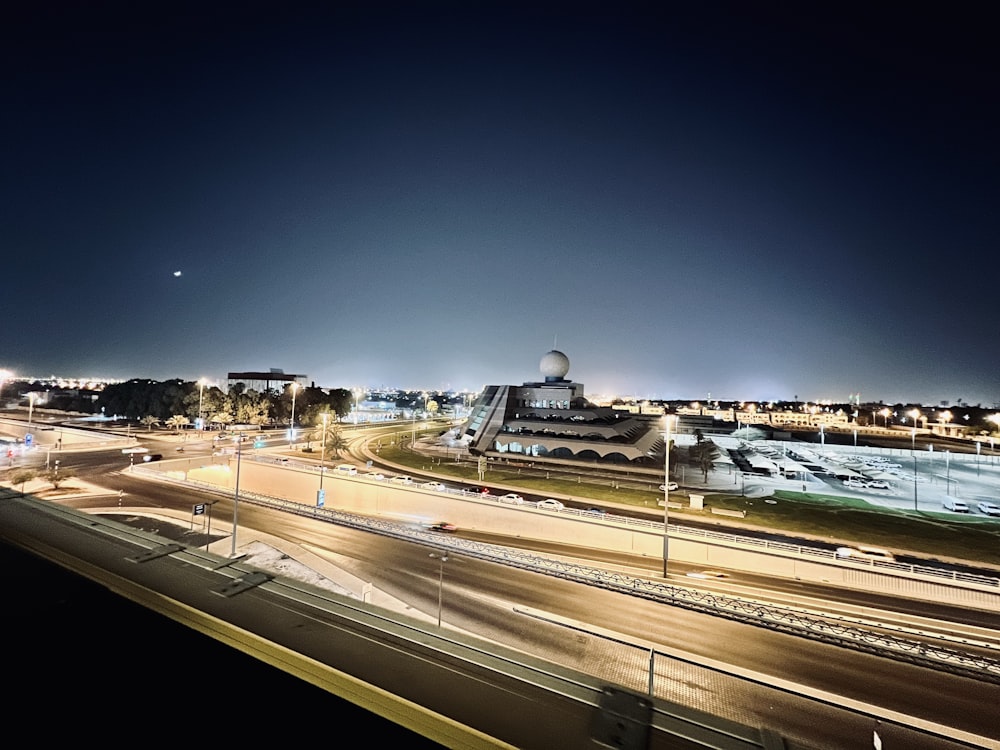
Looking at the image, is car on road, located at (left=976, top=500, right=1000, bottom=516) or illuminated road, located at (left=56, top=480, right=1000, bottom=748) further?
car on road, located at (left=976, top=500, right=1000, bottom=516)

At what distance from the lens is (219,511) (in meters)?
30.3

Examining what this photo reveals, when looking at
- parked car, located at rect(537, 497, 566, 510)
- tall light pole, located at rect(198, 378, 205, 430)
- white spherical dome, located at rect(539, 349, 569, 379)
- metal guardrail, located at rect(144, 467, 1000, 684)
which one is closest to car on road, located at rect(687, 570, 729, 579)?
metal guardrail, located at rect(144, 467, 1000, 684)

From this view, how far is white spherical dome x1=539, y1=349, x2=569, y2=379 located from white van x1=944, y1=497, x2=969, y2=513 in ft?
128

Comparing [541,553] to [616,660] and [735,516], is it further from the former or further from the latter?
[735,516]

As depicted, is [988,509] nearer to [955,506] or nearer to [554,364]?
[955,506]

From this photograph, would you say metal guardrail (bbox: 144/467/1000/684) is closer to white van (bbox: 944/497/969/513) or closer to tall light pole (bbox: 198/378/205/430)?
white van (bbox: 944/497/969/513)

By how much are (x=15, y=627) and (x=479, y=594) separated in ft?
56.2

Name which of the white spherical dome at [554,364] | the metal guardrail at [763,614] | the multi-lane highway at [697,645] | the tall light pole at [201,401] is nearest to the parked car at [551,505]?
the multi-lane highway at [697,645]

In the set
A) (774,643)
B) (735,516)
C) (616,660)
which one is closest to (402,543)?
(616,660)

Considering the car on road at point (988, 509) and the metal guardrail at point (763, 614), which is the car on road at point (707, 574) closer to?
the metal guardrail at point (763, 614)

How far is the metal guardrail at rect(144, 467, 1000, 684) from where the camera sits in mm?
13680

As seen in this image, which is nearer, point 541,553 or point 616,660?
point 616,660

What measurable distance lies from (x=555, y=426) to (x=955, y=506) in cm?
3394

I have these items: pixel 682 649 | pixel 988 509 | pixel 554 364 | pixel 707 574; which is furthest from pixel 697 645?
pixel 554 364
